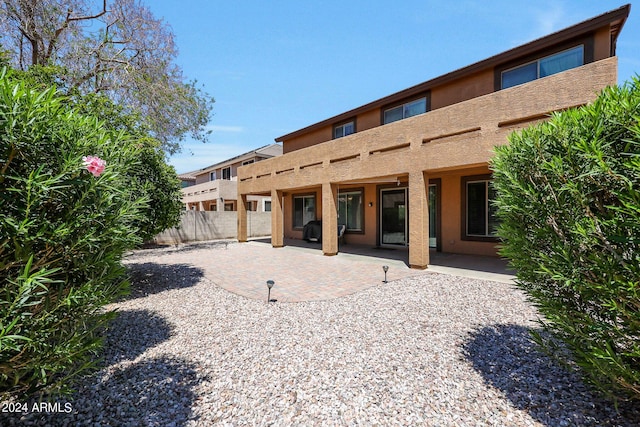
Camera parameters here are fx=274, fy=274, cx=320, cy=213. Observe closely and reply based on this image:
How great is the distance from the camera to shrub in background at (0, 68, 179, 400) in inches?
71.4

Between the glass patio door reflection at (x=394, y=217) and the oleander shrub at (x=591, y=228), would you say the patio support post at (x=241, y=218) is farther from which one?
the oleander shrub at (x=591, y=228)

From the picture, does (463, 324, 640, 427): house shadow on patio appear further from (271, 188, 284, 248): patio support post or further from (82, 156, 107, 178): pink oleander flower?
(271, 188, 284, 248): patio support post

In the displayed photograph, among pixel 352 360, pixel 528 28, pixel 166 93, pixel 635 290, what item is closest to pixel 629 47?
pixel 528 28

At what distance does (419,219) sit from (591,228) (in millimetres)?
6740

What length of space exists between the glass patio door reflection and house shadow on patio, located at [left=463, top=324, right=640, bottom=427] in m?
9.24

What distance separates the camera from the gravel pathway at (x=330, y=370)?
9.11ft

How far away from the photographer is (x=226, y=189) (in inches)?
1043

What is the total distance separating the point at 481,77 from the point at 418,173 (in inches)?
184

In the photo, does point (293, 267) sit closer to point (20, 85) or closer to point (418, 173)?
point (418, 173)

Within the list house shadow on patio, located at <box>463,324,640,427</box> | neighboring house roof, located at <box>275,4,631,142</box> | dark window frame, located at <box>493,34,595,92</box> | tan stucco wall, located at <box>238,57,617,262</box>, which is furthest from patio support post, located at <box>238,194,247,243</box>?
house shadow on patio, located at <box>463,324,640,427</box>

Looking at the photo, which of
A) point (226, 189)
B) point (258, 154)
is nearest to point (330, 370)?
point (226, 189)

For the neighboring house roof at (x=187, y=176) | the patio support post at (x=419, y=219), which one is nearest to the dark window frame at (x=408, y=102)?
the patio support post at (x=419, y=219)

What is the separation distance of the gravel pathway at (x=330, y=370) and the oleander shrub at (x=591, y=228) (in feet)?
2.56

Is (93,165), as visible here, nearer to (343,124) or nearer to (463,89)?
(463,89)
